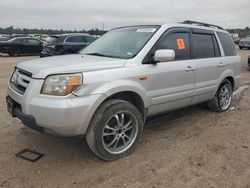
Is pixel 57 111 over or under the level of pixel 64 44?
over

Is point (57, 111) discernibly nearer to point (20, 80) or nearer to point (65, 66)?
point (65, 66)

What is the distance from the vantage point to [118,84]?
3811mm

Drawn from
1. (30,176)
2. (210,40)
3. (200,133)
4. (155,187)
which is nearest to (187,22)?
(210,40)

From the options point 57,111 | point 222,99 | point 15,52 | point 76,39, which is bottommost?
point 15,52

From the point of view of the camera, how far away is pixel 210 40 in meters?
5.68

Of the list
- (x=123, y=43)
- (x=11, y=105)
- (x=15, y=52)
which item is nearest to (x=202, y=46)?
(x=123, y=43)

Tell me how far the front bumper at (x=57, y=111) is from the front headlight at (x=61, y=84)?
0.06m

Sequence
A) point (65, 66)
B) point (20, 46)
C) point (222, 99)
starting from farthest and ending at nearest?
point (20, 46)
point (222, 99)
point (65, 66)

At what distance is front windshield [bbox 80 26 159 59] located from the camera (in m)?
4.40

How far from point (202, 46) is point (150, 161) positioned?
2488mm

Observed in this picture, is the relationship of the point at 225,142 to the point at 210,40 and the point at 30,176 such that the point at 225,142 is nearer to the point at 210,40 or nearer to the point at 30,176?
the point at 210,40

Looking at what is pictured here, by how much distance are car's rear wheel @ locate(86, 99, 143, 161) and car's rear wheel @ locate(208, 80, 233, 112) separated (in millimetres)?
2477

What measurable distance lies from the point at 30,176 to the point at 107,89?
1.32 meters

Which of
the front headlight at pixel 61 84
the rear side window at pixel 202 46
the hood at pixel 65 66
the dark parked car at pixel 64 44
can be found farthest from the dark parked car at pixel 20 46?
the front headlight at pixel 61 84
